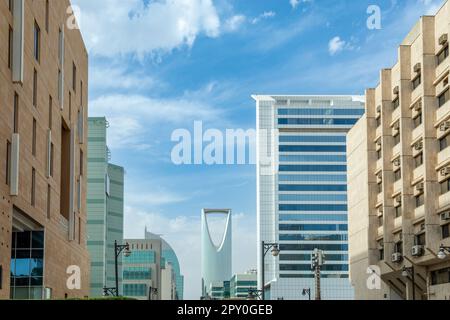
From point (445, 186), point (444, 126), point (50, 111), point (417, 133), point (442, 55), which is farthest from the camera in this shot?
point (417, 133)

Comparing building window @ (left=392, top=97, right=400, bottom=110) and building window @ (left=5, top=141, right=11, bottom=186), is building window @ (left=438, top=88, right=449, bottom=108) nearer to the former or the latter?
building window @ (left=392, top=97, right=400, bottom=110)

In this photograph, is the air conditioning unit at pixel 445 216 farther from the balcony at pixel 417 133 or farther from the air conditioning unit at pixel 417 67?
the air conditioning unit at pixel 417 67

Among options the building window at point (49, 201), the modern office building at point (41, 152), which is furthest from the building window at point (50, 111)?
the building window at point (49, 201)

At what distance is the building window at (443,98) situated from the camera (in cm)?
5750

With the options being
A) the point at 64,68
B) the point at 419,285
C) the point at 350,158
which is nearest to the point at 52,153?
the point at 64,68

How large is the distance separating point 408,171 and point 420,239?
6.29 m

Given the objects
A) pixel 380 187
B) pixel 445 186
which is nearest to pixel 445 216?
pixel 445 186

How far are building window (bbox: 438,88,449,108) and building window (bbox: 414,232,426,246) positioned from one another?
37.4 ft

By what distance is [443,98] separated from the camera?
58844mm

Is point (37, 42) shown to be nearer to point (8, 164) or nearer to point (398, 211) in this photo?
point (8, 164)

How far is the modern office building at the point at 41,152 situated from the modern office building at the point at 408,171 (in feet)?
90.5

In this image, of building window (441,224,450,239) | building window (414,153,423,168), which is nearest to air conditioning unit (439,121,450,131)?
building window (414,153,423,168)

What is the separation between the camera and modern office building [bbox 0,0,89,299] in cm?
3947
